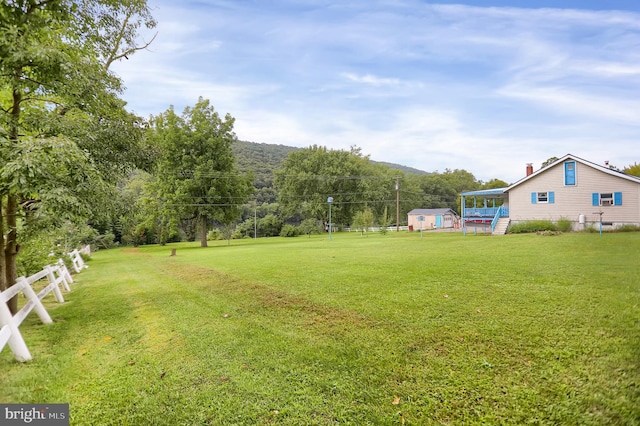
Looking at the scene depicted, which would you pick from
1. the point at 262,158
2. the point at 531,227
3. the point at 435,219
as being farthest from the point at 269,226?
the point at 531,227

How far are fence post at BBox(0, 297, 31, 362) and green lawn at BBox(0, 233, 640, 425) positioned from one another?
10 centimetres

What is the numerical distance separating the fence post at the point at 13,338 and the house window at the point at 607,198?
8.87 m

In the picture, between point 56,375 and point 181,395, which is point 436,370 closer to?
point 181,395

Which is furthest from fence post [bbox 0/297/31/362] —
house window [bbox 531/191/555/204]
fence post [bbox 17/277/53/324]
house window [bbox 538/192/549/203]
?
house window [bbox 538/192/549/203]

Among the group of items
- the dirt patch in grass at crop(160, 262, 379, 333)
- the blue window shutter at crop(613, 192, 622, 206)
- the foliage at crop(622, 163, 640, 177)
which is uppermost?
the foliage at crop(622, 163, 640, 177)

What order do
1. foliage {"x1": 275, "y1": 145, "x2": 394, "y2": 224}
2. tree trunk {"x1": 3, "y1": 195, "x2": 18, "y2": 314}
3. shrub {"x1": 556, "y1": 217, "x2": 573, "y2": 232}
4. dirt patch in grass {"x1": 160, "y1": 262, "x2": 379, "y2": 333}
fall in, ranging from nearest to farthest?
dirt patch in grass {"x1": 160, "y1": 262, "x2": 379, "y2": 333}
tree trunk {"x1": 3, "y1": 195, "x2": 18, "y2": 314}
shrub {"x1": 556, "y1": 217, "x2": 573, "y2": 232}
foliage {"x1": 275, "y1": 145, "x2": 394, "y2": 224}

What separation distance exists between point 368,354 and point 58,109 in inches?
250

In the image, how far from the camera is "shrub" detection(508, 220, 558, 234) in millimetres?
11542

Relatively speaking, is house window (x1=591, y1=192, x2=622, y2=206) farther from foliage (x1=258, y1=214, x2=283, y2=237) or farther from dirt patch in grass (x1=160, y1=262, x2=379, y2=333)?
foliage (x1=258, y1=214, x2=283, y2=237)

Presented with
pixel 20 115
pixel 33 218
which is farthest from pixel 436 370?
pixel 20 115

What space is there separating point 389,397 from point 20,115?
259 inches

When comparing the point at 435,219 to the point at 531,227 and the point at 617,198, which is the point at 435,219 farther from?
the point at 617,198

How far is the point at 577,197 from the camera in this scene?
29.4 ft

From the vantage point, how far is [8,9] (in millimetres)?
3881
